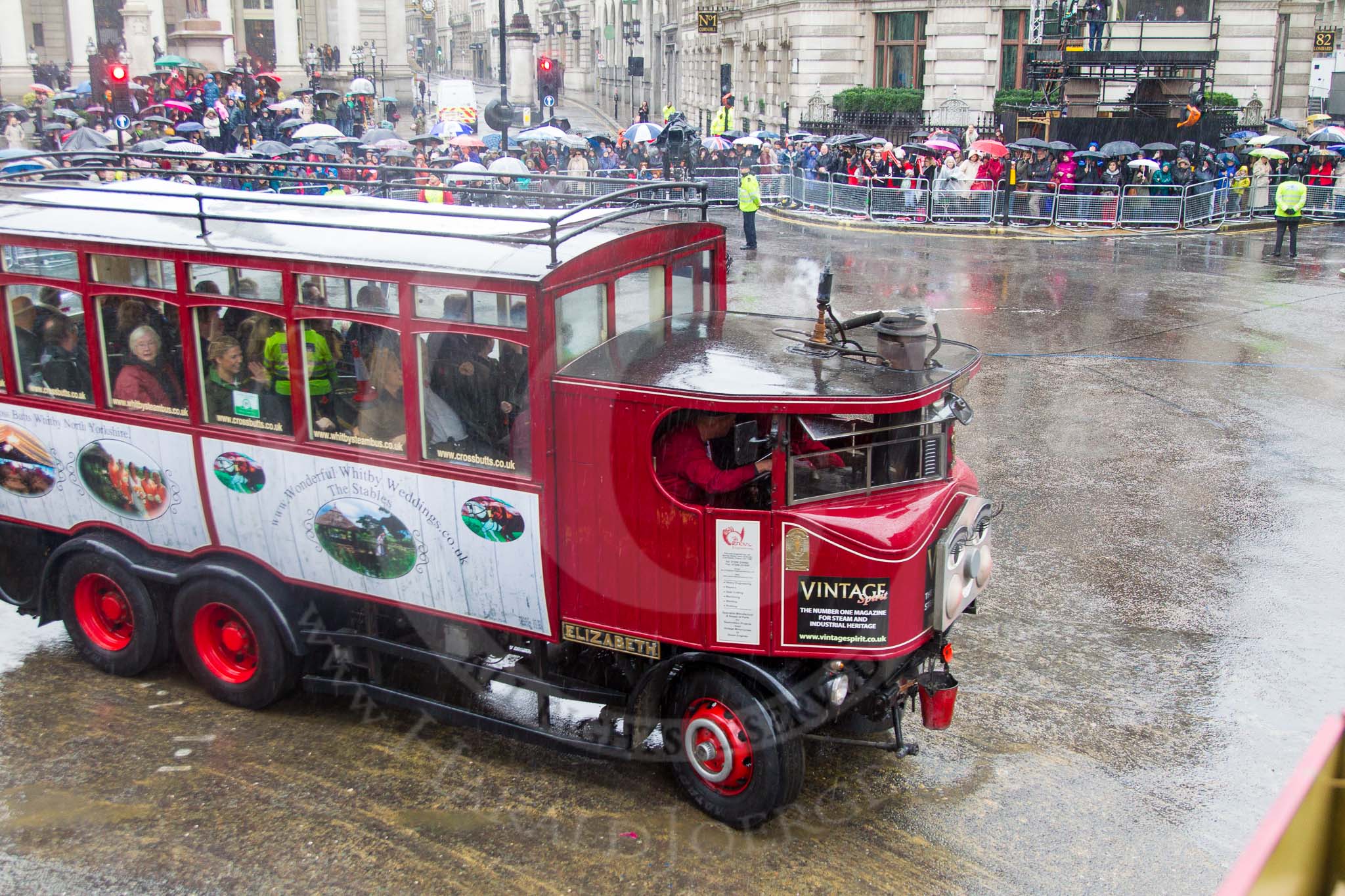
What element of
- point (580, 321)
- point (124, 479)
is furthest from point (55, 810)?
point (580, 321)

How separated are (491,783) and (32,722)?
9.71 feet

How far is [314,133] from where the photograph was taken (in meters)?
27.9

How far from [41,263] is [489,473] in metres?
3.60

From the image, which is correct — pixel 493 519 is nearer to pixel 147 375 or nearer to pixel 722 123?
pixel 147 375

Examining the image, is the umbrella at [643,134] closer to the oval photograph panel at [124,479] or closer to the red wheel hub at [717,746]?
the oval photograph panel at [124,479]

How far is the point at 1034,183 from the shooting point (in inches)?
1160

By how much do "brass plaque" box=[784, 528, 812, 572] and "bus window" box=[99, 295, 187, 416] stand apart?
3.95 meters

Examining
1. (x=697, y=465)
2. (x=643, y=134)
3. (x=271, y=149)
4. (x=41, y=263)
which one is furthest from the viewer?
Answer: (x=643, y=134)

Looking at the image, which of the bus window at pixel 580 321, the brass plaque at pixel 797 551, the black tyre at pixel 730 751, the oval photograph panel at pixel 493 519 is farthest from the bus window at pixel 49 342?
the brass plaque at pixel 797 551

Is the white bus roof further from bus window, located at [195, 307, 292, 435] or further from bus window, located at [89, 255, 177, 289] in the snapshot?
bus window, located at [195, 307, 292, 435]

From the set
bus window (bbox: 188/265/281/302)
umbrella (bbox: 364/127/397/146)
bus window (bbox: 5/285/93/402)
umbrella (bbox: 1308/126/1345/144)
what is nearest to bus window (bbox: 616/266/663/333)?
bus window (bbox: 188/265/281/302)

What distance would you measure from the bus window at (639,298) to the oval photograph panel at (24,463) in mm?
3987

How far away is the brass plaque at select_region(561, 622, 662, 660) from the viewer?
629cm

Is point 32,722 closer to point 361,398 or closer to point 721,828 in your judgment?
point 361,398
